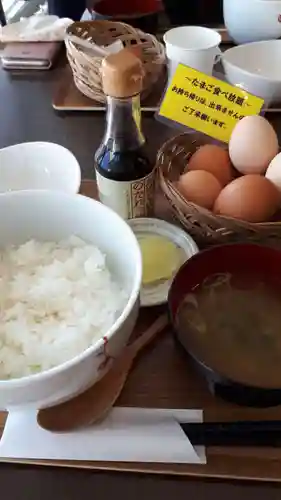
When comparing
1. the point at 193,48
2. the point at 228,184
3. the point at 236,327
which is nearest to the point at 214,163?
the point at 228,184

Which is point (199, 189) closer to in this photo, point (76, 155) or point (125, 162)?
point (125, 162)

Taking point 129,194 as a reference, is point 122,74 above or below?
above

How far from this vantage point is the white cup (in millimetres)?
1092

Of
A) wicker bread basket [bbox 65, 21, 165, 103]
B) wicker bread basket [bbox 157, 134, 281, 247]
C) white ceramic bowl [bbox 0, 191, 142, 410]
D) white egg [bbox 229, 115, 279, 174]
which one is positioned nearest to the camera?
white ceramic bowl [bbox 0, 191, 142, 410]

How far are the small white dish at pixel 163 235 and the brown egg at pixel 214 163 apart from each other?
10cm

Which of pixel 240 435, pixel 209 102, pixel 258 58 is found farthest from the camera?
pixel 258 58

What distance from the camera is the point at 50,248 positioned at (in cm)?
71

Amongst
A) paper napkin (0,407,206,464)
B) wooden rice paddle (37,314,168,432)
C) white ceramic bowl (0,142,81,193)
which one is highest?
white ceramic bowl (0,142,81,193)

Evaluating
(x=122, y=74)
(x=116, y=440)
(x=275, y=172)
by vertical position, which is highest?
(x=122, y=74)

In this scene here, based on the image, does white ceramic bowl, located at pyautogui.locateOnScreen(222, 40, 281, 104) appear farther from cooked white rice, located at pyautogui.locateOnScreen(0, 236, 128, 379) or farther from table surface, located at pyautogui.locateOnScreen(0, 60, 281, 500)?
cooked white rice, located at pyautogui.locateOnScreen(0, 236, 128, 379)

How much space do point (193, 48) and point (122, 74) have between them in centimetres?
54

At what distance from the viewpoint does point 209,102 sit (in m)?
0.93

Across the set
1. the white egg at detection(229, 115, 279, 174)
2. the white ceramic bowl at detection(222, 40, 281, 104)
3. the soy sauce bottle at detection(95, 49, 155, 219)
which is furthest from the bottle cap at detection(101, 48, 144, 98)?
the white ceramic bowl at detection(222, 40, 281, 104)

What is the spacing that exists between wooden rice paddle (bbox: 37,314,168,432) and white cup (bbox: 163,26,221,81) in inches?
26.0
